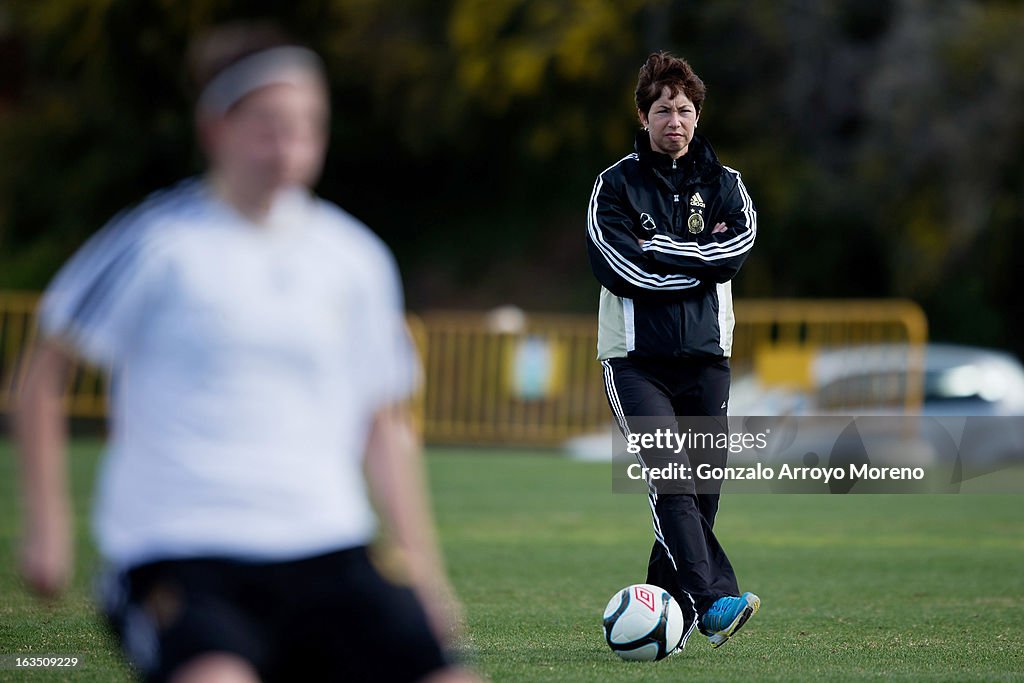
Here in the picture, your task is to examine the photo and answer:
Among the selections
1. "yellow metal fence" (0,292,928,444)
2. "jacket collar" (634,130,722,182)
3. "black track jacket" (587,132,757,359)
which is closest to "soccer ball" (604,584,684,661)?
"black track jacket" (587,132,757,359)

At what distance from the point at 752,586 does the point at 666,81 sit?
3.53 meters

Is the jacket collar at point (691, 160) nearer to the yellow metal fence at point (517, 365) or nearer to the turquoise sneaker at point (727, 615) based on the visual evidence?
the turquoise sneaker at point (727, 615)

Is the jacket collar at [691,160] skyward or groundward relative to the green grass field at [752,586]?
skyward

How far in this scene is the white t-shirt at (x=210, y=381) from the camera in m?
3.10

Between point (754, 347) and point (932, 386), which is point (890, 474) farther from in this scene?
point (754, 347)

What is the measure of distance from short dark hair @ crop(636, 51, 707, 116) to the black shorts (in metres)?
3.92

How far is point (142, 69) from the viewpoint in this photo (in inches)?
1168

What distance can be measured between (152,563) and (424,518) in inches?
23.2

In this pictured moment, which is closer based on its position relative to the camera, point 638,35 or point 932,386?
point 932,386

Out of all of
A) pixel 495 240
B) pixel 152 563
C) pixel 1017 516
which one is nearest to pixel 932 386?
pixel 1017 516

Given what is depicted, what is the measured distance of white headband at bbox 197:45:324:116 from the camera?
10.1 feet

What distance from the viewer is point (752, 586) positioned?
902cm

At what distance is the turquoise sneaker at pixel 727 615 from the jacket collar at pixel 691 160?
1.79 meters

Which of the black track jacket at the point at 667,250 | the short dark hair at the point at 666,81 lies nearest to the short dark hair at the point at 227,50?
the black track jacket at the point at 667,250
